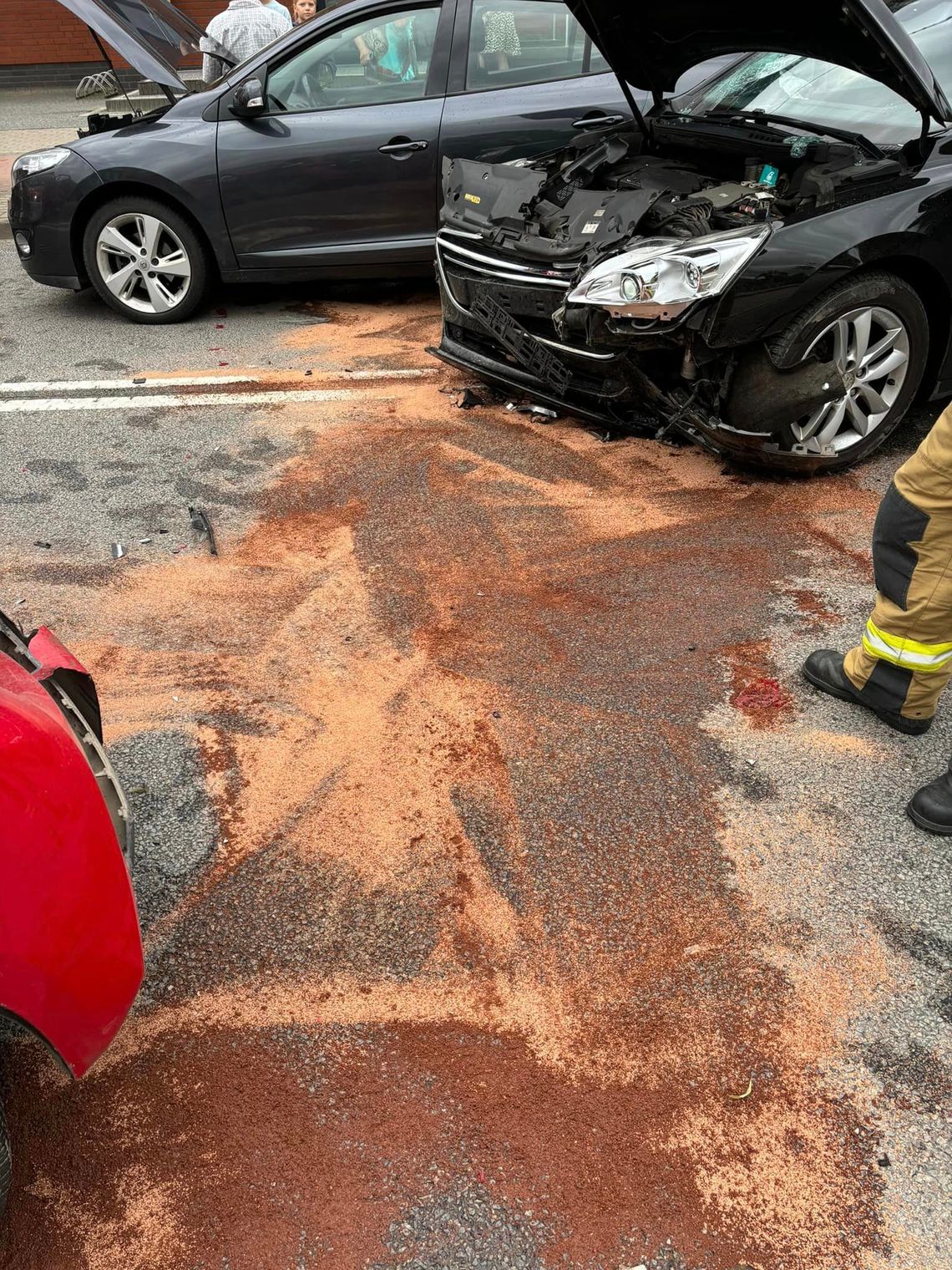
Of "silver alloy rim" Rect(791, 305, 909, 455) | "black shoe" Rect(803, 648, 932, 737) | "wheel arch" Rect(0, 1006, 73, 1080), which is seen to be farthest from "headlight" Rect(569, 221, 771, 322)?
"wheel arch" Rect(0, 1006, 73, 1080)

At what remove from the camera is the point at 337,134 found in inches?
246

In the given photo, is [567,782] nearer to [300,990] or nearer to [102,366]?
[300,990]

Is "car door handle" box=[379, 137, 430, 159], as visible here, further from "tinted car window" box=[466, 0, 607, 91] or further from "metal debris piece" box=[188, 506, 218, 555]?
"metal debris piece" box=[188, 506, 218, 555]

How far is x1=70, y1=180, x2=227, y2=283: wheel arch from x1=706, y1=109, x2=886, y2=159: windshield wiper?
329 centimetres

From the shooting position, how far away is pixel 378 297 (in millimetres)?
7219

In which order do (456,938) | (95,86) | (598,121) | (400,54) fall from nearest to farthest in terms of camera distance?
(456,938) < (598,121) < (400,54) < (95,86)

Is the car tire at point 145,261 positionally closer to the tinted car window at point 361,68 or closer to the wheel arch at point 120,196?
the wheel arch at point 120,196

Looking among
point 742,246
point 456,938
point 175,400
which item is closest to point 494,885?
point 456,938

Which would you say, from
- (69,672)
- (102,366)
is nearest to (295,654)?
(69,672)

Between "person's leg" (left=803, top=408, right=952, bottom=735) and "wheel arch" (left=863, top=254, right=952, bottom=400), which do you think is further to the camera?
"wheel arch" (left=863, top=254, right=952, bottom=400)

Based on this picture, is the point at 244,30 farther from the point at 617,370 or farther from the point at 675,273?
the point at 675,273

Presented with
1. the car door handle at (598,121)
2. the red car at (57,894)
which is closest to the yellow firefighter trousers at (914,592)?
the red car at (57,894)

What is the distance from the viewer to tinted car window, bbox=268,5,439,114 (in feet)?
20.5

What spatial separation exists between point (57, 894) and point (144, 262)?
5947 mm
